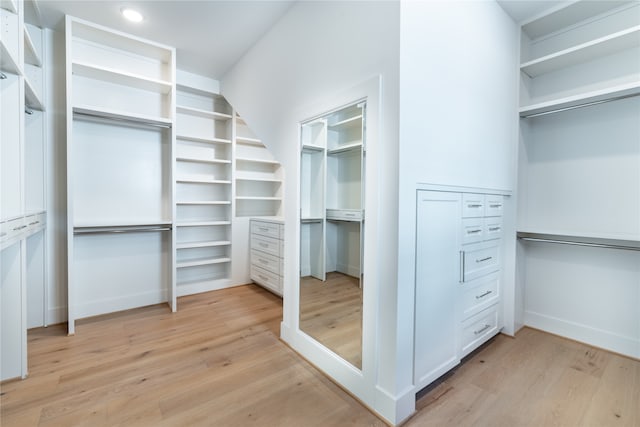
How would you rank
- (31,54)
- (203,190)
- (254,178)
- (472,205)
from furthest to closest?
1. (254,178)
2. (203,190)
3. (31,54)
4. (472,205)

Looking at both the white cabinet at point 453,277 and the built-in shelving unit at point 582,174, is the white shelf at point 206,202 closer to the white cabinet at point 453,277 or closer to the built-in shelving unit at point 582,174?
the white cabinet at point 453,277

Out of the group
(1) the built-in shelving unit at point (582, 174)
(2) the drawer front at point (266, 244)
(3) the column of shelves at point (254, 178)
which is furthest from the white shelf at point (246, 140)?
(1) the built-in shelving unit at point (582, 174)

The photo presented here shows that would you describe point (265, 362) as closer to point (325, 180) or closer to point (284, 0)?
point (325, 180)

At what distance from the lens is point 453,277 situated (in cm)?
177

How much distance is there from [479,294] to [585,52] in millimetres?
1990

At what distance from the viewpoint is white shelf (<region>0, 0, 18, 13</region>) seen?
1584mm

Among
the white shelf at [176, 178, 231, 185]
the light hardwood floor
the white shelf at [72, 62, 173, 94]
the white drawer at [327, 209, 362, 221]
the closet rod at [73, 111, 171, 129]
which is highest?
the white shelf at [72, 62, 173, 94]

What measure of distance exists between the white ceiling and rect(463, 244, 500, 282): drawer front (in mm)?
2302

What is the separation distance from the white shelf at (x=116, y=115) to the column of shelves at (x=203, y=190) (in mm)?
477

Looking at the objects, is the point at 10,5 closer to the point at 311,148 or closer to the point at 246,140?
the point at 311,148

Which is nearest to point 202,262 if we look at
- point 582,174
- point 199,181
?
point 199,181

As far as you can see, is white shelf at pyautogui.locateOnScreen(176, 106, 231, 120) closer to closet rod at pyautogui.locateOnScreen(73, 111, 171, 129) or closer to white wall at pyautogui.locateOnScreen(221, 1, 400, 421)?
closet rod at pyautogui.locateOnScreen(73, 111, 171, 129)

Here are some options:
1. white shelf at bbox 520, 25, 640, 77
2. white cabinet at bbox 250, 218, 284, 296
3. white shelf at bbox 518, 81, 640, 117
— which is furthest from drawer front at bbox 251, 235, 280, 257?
white shelf at bbox 520, 25, 640, 77

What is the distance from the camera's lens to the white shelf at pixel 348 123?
5.36ft
